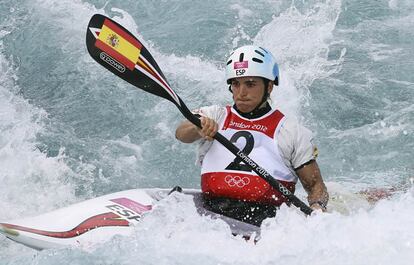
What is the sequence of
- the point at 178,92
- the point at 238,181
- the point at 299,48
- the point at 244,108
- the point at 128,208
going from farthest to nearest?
the point at 299,48, the point at 178,92, the point at 128,208, the point at 244,108, the point at 238,181

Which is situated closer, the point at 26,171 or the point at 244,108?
the point at 244,108

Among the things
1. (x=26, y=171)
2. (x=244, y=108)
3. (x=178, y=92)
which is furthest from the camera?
(x=178, y=92)

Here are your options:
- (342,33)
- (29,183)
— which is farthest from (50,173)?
(342,33)

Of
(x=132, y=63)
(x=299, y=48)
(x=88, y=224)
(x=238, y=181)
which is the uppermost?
(x=299, y=48)

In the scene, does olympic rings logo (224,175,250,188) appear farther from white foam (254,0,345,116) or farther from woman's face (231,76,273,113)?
white foam (254,0,345,116)

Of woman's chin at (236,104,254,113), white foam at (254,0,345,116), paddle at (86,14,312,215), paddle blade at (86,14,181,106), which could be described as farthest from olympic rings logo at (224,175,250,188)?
white foam at (254,0,345,116)

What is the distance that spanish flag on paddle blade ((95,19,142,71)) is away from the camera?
4355 millimetres

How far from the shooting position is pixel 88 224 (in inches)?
175

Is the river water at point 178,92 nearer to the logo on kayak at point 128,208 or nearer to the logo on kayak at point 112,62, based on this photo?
the logo on kayak at point 128,208

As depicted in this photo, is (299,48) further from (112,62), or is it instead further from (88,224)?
(88,224)

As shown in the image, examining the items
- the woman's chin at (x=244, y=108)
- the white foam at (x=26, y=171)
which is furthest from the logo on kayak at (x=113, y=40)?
the white foam at (x=26, y=171)

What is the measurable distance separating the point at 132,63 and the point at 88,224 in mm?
982

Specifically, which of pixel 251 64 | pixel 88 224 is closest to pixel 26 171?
pixel 88 224

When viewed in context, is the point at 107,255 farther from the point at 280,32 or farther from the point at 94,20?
the point at 280,32
